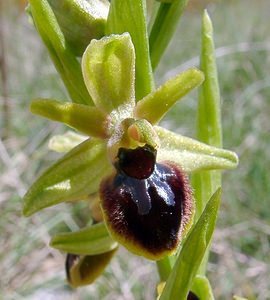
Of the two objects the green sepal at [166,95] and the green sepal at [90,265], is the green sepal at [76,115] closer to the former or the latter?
the green sepal at [166,95]

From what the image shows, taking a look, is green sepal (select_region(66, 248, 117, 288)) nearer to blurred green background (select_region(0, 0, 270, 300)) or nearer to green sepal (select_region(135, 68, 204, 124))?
green sepal (select_region(135, 68, 204, 124))

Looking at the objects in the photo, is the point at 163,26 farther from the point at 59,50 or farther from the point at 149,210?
the point at 149,210

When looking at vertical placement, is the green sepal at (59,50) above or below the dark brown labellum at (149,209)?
above

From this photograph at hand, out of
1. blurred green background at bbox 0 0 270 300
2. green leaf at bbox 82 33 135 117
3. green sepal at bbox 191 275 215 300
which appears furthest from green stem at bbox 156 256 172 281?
blurred green background at bbox 0 0 270 300

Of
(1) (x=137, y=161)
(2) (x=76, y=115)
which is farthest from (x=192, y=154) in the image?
(2) (x=76, y=115)

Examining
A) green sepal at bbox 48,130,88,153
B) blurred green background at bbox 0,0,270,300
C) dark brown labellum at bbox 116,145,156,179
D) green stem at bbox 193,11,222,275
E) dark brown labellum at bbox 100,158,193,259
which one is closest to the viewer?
dark brown labellum at bbox 100,158,193,259

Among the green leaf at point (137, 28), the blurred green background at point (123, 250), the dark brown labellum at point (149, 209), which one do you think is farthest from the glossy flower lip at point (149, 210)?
the blurred green background at point (123, 250)
